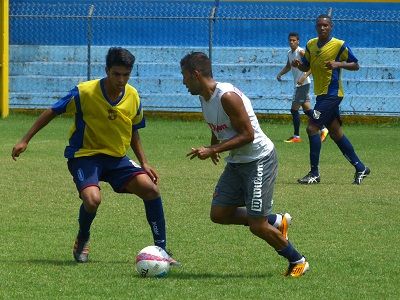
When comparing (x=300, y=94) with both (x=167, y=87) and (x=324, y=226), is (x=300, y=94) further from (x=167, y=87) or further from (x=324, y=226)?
(x=324, y=226)

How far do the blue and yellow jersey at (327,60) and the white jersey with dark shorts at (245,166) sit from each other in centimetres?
650

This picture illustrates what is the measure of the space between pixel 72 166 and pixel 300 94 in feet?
41.4

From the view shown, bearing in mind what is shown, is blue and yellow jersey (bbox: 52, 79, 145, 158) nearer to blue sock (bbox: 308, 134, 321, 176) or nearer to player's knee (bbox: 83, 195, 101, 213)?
player's knee (bbox: 83, 195, 101, 213)

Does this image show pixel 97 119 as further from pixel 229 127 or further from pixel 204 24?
pixel 204 24

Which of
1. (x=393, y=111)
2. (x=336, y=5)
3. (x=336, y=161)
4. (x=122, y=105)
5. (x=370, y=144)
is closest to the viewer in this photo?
(x=122, y=105)

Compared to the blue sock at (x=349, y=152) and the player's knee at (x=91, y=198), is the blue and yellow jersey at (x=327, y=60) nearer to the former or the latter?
the blue sock at (x=349, y=152)

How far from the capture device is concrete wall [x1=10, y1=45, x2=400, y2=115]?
988 inches

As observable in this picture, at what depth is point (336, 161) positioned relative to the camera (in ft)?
53.8

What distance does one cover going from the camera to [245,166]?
738cm

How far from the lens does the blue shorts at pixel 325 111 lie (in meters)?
13.7

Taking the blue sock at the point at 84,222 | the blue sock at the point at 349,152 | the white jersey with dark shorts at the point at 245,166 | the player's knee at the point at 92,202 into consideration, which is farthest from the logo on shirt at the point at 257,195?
the blue sock at the point at 349,152

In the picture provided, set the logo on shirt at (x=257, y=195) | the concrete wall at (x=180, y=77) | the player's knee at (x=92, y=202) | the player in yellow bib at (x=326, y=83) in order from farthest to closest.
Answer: the concrete wall at (x=180, y=77) → the player in yellow bib at (x=326, y=83) → the player's knee at (x=92, y=202) → the logo on shirt at (x=257, y=195)

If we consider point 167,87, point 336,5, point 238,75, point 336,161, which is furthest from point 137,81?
point 336,161

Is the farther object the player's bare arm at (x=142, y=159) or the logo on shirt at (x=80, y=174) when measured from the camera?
the player's bare arm at (x=142, y=159)
